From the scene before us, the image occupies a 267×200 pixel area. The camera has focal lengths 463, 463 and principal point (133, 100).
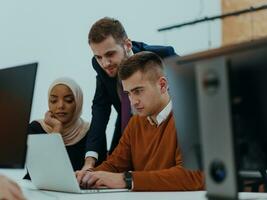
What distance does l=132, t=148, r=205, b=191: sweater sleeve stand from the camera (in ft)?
4.95

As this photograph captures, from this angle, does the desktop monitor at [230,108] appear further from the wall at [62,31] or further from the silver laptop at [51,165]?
the wall at [62,31]

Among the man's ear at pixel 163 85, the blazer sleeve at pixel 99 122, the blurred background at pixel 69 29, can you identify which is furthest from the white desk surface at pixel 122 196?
the blurred background at pixel 69 29

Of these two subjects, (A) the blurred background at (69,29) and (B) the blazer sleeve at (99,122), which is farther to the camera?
(A) the blurred background at (69,29)

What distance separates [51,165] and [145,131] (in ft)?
1.63

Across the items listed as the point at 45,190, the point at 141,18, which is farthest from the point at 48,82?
the point at 45,190

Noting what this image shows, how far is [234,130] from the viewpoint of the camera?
0.87m

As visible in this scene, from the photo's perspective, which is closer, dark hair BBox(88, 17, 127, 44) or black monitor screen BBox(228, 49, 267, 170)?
black monitor screen BBox(228, 49, 267, 170)

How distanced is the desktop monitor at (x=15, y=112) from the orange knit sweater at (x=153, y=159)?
46 centimetres

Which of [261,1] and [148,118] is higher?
[261,1]

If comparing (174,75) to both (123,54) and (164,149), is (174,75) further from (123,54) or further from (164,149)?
(123,54)

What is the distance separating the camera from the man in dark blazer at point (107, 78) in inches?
81.7

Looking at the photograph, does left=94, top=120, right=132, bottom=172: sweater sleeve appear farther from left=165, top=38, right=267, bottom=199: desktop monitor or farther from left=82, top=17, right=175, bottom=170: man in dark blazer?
left=165, top=38, right=267, bottom=199: desktop monitor

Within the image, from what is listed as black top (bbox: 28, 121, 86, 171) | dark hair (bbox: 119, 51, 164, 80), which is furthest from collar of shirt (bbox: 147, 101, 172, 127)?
black top (bbox: 28, 121, 86, 171)

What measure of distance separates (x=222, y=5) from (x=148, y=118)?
2058 millimetres
